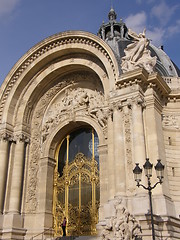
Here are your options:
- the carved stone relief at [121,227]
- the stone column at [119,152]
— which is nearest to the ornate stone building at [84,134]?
the stone column at [119,152]

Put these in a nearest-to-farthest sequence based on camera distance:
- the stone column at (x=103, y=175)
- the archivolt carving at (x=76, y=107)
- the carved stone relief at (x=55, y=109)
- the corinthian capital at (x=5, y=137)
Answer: the stone column at (x=103, y=175) → the archivolt carving at (x=76, y=107) → the carved stone relief at (x=55, y=109) → the corinthian capital at (x=5, y=137)

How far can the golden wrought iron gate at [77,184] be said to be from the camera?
52.6 ft

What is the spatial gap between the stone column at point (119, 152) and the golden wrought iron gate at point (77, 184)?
3.68 metres

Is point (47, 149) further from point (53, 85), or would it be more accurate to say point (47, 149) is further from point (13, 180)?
point (53, 85)

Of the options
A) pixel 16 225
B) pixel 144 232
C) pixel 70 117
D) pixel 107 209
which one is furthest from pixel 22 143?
pixel 144 232

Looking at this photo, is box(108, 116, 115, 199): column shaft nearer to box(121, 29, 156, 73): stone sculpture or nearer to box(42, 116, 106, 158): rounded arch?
box(121, 29, 156, 73): stone sculpture

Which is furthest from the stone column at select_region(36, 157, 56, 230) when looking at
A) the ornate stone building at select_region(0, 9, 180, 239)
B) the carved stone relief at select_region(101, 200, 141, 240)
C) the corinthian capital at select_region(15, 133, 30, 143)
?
the carved stone relief at select_region(101, 200, 141, 240)

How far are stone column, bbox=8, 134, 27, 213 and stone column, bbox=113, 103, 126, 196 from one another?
6.33 m

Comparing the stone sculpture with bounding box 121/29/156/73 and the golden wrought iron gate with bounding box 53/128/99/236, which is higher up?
the stone sculpture with bounding box 121/29/156/73

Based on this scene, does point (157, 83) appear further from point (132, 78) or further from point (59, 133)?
point (59, 133)

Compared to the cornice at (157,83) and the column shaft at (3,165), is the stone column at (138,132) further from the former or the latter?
the column shaft at (3,165)

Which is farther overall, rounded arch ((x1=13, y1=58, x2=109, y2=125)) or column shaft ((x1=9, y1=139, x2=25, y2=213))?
rounded arch ((x1=13, y1=58, x2=109, y2=125))

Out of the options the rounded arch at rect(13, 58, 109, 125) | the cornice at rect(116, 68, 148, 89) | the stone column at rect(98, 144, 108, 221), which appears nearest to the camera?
the cornice at rect(116, 68, 148, 89)

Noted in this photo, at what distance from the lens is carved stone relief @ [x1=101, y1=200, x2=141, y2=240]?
10.1 metres
